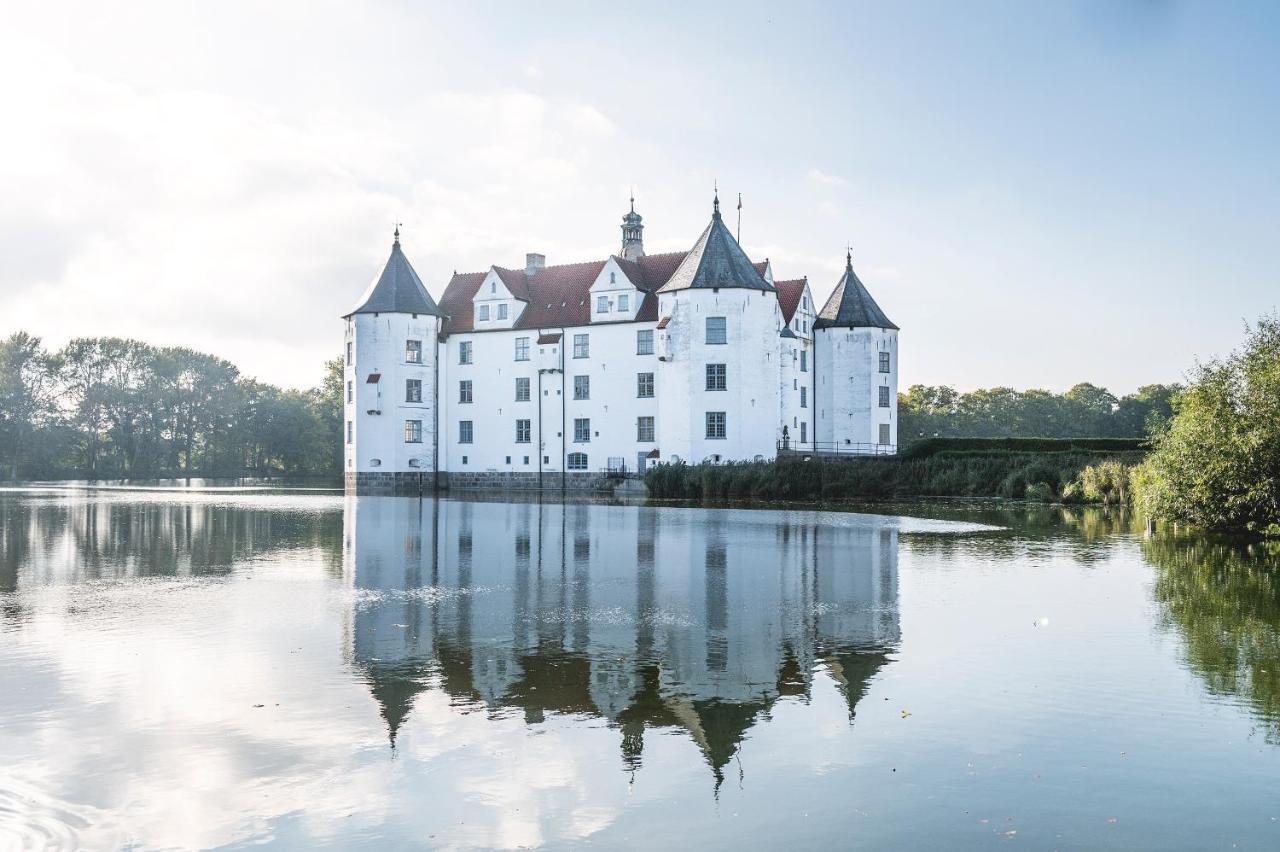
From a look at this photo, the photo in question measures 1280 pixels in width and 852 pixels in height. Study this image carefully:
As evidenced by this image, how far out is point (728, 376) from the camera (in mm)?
51750

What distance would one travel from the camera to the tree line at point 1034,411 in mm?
97188

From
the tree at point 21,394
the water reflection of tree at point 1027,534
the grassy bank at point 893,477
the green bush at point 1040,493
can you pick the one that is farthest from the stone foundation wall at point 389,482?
the tree at point 21,394

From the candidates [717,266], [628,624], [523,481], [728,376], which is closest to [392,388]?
[523,481]

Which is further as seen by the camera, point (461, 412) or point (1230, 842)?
point (461, 412)

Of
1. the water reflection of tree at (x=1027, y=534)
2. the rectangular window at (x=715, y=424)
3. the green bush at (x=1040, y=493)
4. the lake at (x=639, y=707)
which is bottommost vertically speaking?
the lake at (x=639, y=707)

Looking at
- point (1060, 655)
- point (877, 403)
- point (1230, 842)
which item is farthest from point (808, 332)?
point (1230, 842)

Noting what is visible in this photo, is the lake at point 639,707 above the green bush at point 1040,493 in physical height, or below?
below

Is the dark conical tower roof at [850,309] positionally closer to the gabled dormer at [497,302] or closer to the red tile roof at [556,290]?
the red tile roof at [556,290]

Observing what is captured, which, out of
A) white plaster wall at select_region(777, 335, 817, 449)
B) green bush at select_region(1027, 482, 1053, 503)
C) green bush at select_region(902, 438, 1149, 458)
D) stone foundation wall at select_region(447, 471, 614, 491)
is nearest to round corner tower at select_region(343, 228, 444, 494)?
stone foundation wall at select_region(447, 471, 614, 491)

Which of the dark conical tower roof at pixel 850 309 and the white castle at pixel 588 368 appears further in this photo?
the dark conical tower roof at pixel 850 309

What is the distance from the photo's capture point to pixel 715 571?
16.8m

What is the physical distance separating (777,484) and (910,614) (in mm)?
30610

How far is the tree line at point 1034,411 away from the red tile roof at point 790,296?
123 feet

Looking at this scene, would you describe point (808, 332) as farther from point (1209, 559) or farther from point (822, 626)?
point (822, 626)
